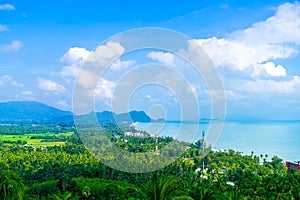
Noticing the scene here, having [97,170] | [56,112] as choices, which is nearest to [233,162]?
[97,170]

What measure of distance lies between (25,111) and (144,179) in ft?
576

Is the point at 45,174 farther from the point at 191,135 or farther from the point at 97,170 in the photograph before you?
the point at 191,135

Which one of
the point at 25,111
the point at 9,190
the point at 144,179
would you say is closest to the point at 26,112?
the point at 25,111

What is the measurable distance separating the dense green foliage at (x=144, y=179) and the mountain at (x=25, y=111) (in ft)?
445

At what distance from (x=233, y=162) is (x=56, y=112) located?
486ft

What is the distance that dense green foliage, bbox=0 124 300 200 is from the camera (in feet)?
28.6

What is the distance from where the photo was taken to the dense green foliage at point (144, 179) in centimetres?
871

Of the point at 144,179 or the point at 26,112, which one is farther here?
the point at 26,112

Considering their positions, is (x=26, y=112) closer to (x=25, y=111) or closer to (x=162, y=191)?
(x=25, y=111)

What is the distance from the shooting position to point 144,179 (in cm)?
2177

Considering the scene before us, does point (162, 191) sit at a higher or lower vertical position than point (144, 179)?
higher

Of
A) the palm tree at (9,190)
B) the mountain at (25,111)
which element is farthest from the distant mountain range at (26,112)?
the palm tree at (9,190)

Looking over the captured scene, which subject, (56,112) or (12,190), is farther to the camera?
(56,112)

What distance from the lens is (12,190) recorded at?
8641 mm
